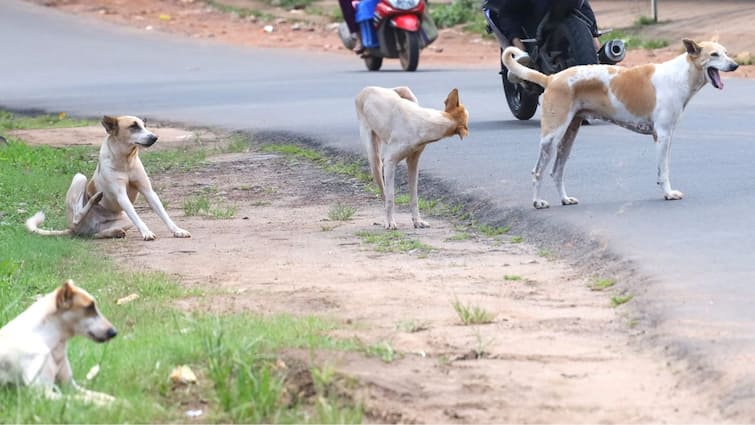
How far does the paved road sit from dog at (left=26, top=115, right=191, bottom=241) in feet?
8.25

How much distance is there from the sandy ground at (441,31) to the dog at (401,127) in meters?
10.7

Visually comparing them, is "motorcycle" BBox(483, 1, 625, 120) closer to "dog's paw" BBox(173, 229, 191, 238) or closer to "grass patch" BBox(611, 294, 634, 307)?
"dog's paw" BBox(173, 229, 191, 238)

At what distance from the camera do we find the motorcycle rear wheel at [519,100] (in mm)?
15624

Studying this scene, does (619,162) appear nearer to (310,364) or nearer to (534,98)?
(534,98)

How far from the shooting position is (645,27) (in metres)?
26.1

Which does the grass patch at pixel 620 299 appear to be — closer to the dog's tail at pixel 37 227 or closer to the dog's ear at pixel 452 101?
the dog's ear at pixel 452 101

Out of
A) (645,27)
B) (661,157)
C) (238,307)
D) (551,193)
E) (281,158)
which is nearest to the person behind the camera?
(238,307)

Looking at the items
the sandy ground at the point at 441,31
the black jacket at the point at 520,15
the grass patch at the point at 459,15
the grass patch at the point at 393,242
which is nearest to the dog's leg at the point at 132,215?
the grass patch at the point at 393,242

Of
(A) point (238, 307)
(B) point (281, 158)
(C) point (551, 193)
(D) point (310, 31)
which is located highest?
(A) point (238, 307)

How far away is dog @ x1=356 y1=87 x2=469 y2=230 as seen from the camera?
32.9 feet

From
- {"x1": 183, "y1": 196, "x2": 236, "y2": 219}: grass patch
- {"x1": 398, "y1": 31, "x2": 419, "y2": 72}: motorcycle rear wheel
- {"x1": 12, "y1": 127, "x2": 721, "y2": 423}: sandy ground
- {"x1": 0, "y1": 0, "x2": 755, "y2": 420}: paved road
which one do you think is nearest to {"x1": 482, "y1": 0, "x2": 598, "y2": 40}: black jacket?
{"x1": 0, "y1": 0, "x2": 755, "y2": 420}: paved road

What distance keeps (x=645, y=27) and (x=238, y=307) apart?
1941cm

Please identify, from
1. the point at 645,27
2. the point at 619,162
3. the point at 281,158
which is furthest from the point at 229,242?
the point at 645,27

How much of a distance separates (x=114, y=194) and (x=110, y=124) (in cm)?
50
